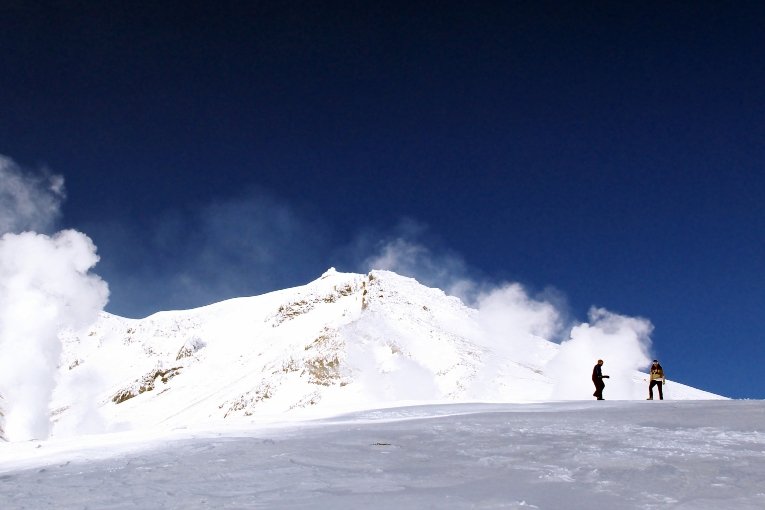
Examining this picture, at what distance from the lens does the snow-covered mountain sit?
99.4 metres

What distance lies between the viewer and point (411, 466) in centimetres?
826

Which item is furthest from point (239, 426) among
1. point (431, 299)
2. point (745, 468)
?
point (431, 299)

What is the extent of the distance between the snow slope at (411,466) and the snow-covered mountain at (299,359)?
2833 inches

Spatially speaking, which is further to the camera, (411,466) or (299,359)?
(299,359)

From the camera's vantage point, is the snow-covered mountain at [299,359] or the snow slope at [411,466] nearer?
the snow slope at [411,466]

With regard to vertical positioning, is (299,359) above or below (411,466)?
above

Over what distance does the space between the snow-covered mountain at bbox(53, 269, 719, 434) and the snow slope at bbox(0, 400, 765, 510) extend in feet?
236

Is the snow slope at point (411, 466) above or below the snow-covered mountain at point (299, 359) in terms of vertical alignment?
below

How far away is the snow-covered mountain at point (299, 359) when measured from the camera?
9938 cm

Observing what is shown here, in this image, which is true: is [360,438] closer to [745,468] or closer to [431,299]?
[745,468]

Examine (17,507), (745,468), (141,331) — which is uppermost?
(141,331)

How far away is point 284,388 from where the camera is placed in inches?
4099

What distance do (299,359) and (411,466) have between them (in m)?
→ 106

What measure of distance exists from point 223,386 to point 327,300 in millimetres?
40131
